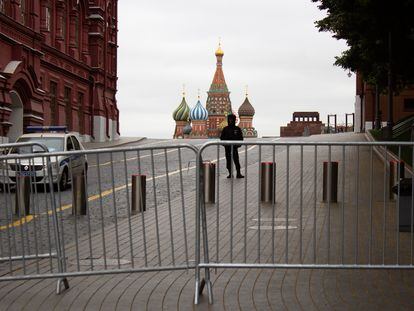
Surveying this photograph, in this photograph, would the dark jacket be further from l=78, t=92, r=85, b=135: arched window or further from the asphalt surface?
l=78, t=92, r=85, b=135: arched window

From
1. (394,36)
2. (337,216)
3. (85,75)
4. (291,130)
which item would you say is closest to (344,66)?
(394,36)

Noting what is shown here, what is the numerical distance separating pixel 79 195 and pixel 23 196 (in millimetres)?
739

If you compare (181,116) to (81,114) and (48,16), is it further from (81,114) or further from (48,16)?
(48,16)

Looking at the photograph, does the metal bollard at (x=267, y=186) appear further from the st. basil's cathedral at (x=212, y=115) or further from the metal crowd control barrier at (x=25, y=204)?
the st. basil's cathedral at (x=212, y=115)

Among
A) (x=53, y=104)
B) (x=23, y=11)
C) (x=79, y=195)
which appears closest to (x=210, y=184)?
(x=79, y=195)

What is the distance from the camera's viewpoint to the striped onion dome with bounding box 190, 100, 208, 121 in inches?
4294

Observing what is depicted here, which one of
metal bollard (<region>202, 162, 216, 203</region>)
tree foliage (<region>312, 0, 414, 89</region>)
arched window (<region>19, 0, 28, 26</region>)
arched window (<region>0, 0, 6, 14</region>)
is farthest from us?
arched window (<region>19, 0, 28, 26</region>)

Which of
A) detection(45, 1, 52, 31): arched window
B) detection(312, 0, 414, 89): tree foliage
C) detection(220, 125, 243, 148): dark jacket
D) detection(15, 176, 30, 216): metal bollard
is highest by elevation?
detection(45, 1, 52, 31): arched window

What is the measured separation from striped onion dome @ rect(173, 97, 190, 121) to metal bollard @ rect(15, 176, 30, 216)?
102 m

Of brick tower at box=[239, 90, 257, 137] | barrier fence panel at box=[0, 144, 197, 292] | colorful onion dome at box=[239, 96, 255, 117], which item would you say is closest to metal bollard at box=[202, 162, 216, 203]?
barrier fence panel at box=[0, 144, 197, 292]

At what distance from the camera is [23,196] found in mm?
7703

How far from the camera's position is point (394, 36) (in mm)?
25391

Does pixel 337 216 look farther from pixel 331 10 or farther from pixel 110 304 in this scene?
pixel 331 10

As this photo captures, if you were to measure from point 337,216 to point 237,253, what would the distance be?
1.81 m
